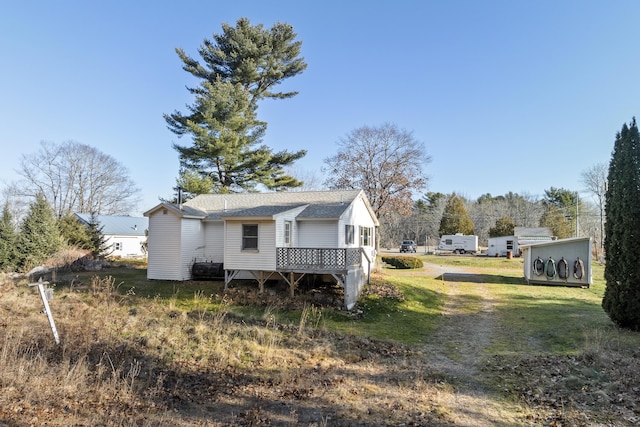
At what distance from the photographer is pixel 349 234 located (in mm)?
18266

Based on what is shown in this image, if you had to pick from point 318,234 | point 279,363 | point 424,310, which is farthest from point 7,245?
point 424,310

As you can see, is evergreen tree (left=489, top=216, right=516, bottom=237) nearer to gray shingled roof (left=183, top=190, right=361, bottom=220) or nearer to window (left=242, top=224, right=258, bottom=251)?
gray shingled roof (left=183, top=190, right=361, bottom=220)

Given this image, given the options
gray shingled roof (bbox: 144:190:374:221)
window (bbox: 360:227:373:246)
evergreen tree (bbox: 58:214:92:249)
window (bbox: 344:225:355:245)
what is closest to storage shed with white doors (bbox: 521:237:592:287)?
window (bbox: 360:227:373:246)

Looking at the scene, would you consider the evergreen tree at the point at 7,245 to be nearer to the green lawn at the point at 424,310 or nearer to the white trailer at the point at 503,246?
the green lawn at the point at 424,310

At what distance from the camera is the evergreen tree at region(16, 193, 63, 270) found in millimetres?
20609

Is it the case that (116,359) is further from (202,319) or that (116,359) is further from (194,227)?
(194,227)

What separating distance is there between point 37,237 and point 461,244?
46.2 m

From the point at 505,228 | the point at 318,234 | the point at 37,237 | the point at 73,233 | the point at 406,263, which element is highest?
the point at 505,228

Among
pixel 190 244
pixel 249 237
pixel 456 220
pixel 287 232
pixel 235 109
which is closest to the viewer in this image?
pixel 249 237

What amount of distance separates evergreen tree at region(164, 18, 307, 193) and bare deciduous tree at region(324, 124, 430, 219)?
5714 mm

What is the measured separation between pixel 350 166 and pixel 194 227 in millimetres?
20990

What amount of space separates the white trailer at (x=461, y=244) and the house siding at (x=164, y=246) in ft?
135

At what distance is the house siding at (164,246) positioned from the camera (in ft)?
56.7

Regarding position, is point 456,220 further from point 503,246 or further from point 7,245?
point 7,245
